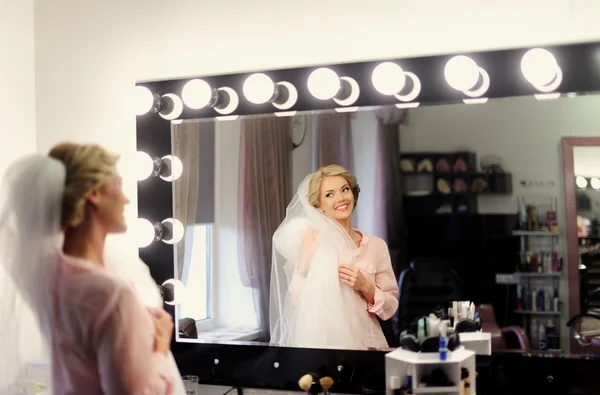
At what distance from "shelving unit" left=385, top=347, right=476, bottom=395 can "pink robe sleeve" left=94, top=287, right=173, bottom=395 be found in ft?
2.03

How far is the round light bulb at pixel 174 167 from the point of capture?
6.85 feet

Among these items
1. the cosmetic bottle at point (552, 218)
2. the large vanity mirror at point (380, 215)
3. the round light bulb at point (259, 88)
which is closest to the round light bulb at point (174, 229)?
the large vanity mirror at point (380, 215)

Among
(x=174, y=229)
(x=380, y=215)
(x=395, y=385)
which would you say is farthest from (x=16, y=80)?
(x=395, y=385)

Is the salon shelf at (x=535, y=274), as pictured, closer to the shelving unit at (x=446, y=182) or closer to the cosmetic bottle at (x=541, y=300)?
the cosmetic bottle at (x=541, y=300)

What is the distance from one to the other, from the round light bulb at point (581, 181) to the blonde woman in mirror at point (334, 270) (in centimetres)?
50

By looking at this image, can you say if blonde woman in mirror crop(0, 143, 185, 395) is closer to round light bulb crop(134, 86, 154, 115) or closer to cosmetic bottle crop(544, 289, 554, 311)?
round light bulb crop(134, 86, 154, 115)

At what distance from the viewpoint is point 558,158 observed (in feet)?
5.74

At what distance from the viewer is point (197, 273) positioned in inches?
80.9

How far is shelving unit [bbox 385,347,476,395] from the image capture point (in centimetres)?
158

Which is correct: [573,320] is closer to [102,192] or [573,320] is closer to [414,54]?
[414,54]

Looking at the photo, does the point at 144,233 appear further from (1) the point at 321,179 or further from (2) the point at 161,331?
(2) the point at 161,331

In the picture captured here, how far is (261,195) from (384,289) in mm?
426

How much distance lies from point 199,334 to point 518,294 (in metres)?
Result: 0.91

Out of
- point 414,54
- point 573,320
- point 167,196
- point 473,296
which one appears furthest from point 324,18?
point 573,320
